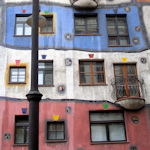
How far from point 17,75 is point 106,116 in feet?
18.2

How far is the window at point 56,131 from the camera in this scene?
527 inches

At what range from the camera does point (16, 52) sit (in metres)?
14.8

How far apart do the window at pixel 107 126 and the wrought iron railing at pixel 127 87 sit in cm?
110

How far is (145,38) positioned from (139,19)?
1374 mm

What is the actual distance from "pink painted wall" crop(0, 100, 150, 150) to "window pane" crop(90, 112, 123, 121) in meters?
0.34

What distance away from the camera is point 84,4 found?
15867mm

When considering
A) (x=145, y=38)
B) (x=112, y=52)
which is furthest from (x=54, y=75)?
(x=145, y=38)

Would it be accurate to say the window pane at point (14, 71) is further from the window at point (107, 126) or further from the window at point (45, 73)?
the window at point (107, 126)

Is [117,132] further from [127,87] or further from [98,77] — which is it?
[98,77]

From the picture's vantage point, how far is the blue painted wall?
15039 mm

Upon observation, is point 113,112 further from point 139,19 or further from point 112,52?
point 139,19

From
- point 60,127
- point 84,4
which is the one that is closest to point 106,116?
point 60,127

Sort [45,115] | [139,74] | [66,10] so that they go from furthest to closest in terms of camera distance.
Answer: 1. [66,10]
2. [139,74]
3. [45,115]

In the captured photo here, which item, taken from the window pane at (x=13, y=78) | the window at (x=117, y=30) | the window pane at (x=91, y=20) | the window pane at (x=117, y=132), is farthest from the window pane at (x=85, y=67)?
the window pane at (x=13, y=78)
